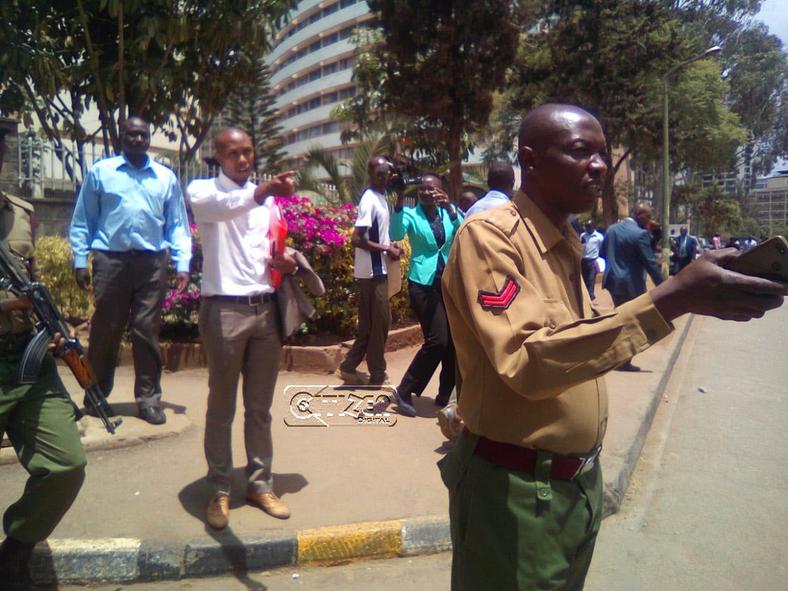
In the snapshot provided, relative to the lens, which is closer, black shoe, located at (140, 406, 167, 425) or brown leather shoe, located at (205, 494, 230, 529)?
brown leather shoe, located at (205, 494, 230, 529)

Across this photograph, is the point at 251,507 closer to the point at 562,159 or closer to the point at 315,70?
the point at 562,159

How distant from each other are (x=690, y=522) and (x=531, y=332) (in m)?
3.21

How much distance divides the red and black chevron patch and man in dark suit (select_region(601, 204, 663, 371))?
6471 mm

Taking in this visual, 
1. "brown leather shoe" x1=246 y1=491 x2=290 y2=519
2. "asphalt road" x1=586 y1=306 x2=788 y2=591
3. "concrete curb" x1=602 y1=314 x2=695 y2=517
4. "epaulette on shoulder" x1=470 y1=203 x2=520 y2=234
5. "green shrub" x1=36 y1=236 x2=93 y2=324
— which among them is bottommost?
"asphalt road" x1=586 y1=306 x2=788 y2=591

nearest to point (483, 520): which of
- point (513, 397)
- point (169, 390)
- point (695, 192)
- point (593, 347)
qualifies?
point (513, 397)

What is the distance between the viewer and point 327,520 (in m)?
3.60

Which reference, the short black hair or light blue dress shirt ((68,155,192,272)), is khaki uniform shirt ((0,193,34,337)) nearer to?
light blue dress shirt ((68,155,192,272))

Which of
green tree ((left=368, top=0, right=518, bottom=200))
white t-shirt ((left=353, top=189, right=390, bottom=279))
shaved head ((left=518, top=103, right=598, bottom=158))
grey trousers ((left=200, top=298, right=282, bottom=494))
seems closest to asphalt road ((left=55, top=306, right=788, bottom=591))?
grey trousers ((left=200, top=298, right=282, bottom=494))

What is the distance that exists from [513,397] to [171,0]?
714 centimetres

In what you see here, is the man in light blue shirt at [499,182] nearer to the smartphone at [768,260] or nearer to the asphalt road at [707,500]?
the asphalt road at [707,500]

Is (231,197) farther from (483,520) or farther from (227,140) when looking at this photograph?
(483,520)

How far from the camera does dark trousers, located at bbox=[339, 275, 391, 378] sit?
570 centimetres

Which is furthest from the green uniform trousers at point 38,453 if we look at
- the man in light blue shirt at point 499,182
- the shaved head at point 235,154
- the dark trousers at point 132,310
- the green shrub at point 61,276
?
the green shrub at point 61,276

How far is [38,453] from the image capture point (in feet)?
9.00
